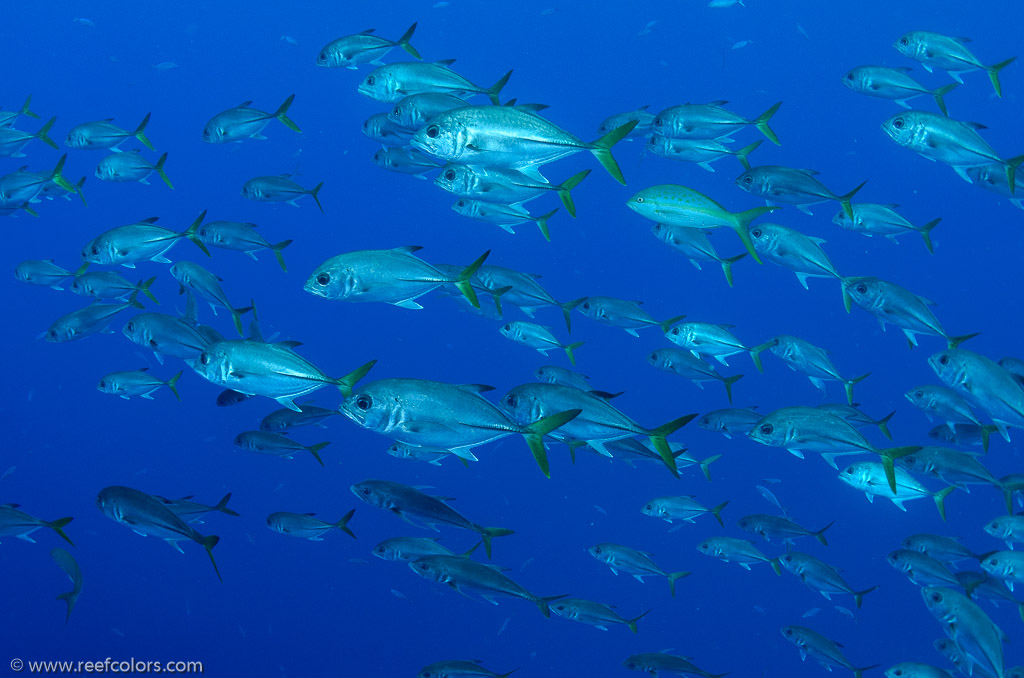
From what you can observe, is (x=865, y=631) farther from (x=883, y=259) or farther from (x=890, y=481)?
(x=890, y=481)

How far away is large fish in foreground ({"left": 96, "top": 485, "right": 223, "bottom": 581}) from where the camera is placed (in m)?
3.82

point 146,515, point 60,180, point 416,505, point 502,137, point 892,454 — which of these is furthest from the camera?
point 60,180

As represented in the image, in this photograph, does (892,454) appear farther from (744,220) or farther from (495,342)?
(495,342)

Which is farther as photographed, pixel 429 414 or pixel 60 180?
pixel 60 180

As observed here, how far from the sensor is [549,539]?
60.6 feet

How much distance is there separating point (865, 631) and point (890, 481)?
18.8 metres

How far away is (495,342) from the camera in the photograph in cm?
2452

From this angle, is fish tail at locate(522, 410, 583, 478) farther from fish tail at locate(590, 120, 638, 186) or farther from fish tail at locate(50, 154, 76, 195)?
fish tail at locate(50, 154, 76, 195)

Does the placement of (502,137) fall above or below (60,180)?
above

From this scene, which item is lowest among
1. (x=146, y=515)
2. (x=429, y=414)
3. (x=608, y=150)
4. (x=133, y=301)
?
(x=146, y=515)

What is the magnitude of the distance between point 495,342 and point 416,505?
20.3 metres

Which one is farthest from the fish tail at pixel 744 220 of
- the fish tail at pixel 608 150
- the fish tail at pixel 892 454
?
the fish tail at pixel 892 454

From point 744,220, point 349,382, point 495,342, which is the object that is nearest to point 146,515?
point 349,382

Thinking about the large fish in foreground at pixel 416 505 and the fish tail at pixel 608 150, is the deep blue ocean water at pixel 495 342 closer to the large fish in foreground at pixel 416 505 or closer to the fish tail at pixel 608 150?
A: the large fish in foreground at pixel 416 505
